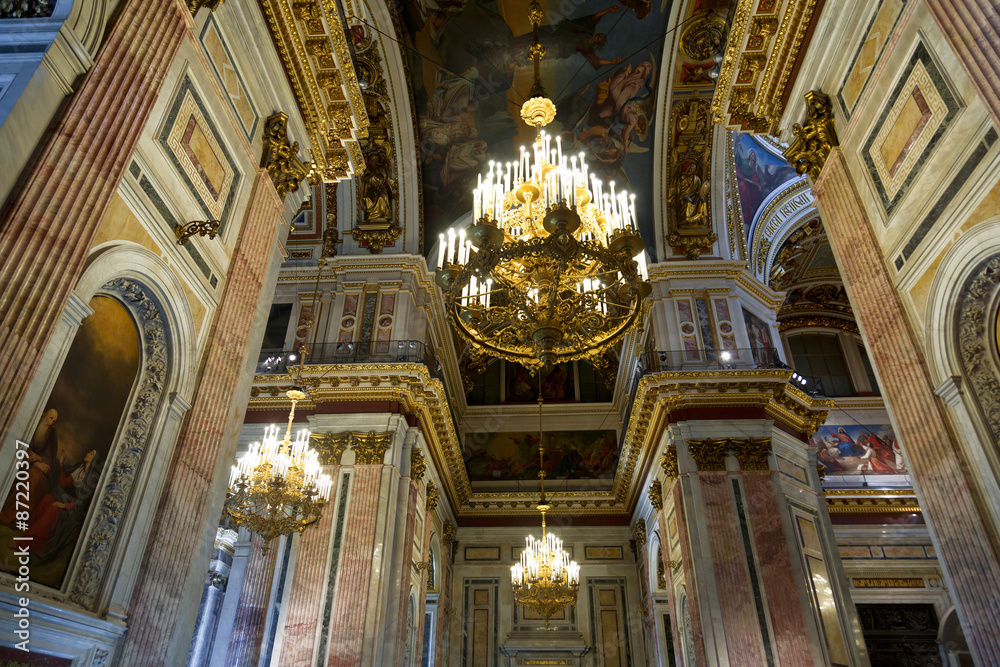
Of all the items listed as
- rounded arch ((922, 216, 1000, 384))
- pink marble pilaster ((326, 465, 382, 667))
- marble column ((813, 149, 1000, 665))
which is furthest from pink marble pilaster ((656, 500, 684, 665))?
rounded arch ((922, 216, 1000, 384))

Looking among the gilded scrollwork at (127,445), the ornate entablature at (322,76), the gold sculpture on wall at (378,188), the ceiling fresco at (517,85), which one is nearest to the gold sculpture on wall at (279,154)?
the ornate entablature at (322,76)

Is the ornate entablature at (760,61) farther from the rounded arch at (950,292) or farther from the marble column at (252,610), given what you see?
the marble column at (252,610)

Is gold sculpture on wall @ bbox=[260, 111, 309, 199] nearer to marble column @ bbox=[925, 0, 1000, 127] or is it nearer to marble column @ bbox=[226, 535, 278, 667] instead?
marble column @ bbox=[925, 0, 1000, 127]

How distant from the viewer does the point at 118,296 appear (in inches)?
175

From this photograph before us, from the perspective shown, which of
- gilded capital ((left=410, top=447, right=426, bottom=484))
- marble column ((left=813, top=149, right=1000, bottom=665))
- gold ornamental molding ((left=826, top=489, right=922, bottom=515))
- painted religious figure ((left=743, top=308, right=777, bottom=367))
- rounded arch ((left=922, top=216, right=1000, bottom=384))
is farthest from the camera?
gold ornamental molding ((left=826, top=489, right=922, bottom=515))

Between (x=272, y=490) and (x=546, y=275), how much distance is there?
486 centimetres

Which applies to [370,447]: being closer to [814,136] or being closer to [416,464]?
[416,464]

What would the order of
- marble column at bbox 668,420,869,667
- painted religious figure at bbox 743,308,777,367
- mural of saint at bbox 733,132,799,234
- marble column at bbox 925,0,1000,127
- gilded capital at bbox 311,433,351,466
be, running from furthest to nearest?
mural of saint at bbox 733,132,799,234 → painted religious figure at bbox 743,308,777,367 → gilded capital at bbox 311,433,351,466 → marble column at bbox 668,420,869,667 → marble column at bbox 925,0,1000,127

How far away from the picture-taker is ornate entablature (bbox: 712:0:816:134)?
639 centimetres

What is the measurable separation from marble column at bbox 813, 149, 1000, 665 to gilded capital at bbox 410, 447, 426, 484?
7.75 metres

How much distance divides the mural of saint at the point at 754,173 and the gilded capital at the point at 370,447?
9201 millimetres

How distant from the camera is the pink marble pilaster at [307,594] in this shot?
31.6ft

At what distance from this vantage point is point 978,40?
4.14 meters

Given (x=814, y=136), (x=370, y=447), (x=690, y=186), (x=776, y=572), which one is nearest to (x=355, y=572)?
(x=370, y=447)
